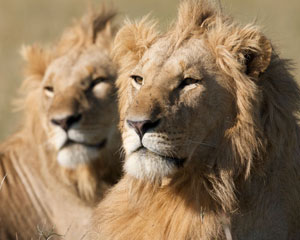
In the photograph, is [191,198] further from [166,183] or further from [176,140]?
[176,140]

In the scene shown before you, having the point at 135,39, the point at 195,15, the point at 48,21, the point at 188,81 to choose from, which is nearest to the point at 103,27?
the point at 135,39

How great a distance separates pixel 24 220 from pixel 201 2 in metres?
3.12

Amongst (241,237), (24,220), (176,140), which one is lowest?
(24,220)

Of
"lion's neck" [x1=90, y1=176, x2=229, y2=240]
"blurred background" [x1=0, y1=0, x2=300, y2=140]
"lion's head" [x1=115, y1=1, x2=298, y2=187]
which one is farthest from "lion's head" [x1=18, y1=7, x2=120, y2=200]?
"blurred background" [x1=0, y1=0, x2=300, y2=140]

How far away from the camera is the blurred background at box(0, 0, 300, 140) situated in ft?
50.9

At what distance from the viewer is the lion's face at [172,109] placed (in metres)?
4.52

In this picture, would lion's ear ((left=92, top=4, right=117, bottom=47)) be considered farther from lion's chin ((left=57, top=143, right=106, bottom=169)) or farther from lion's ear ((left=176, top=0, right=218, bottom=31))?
lion's ear ((left=176, top=0, right=218, bottom=31))

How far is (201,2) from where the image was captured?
5.22 metres

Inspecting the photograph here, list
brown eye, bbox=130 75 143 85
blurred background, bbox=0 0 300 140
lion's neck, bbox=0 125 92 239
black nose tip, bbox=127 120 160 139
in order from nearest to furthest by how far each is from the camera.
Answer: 1. black nose tip, bbox=127 120 160 139
2. brown eye, bbox=130 75 143 85
3. lion's neck, bbox=0 125 92 239
4. blurred background, bbox=0 0 300 140

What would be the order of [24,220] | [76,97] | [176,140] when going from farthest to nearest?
[24,220] → [76,97] → [176,140]

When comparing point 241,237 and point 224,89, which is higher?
point 224,89

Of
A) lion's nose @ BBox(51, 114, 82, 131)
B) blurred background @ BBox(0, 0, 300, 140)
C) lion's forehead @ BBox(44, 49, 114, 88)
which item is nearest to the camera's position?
lion's nose @ BBox(51, 114, 82, 131)

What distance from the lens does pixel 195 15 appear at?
16.9 ft

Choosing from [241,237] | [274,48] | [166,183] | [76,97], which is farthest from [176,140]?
[76,97]
